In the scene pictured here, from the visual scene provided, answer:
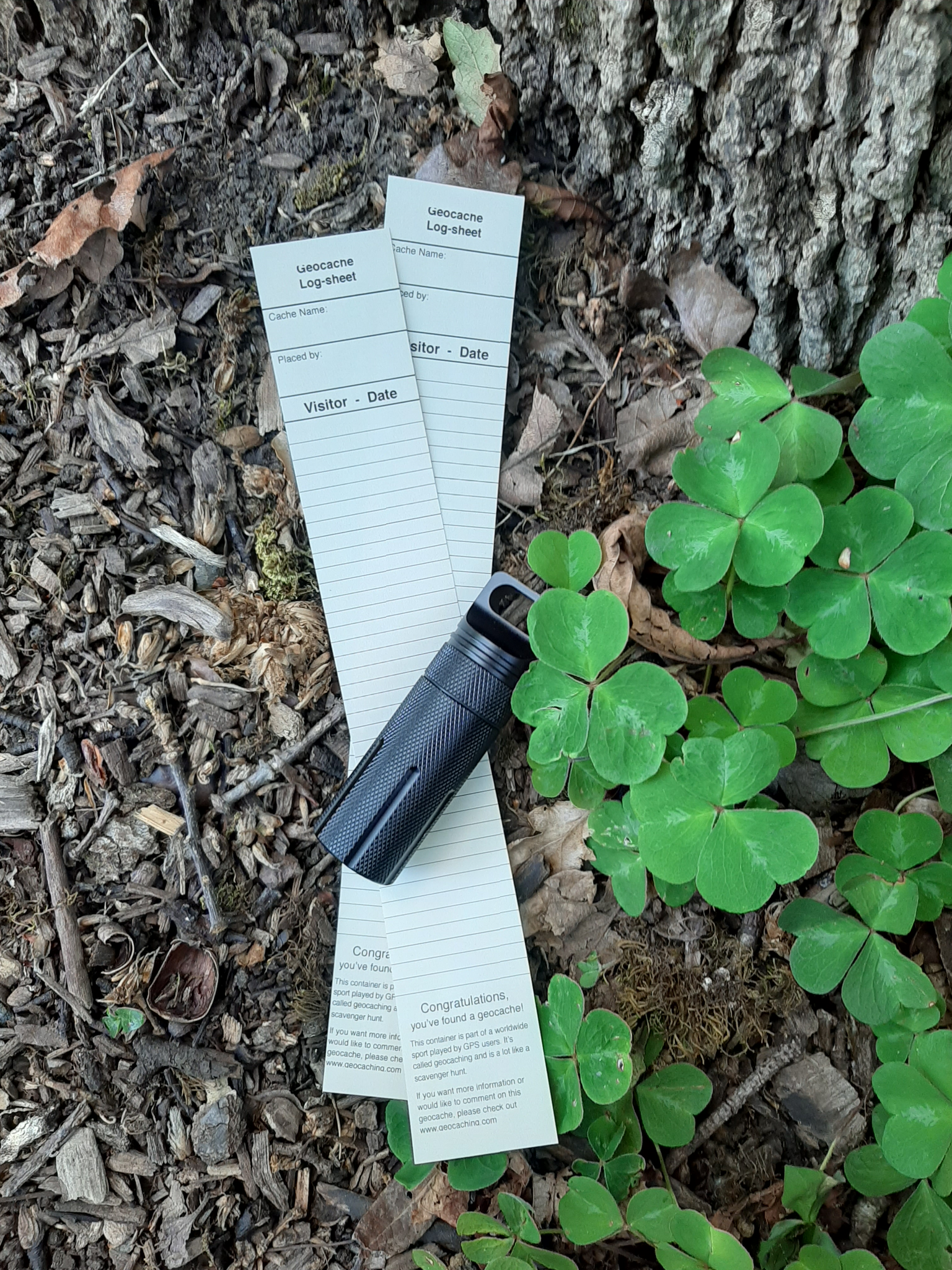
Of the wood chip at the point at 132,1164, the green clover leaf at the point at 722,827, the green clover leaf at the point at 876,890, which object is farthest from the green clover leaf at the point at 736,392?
the wood chip at the point at 132,1164

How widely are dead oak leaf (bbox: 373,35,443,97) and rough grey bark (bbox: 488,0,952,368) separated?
4.8 inches

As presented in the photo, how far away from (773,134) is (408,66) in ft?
2.05

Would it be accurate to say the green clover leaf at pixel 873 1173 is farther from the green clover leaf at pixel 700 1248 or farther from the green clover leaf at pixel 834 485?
the green clover leaf at pixel 834 485

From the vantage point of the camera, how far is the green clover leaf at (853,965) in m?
1.24

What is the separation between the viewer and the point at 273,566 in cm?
146

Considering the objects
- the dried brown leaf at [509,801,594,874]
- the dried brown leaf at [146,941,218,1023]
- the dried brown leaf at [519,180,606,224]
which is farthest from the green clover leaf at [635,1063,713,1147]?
the dried brown leaf at [519,180,606,224]

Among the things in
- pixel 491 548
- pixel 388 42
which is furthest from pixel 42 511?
pixel 388 42

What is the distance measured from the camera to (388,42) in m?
1.42

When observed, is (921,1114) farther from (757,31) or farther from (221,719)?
(757,31)

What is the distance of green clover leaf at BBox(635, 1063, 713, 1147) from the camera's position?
4.32 ft

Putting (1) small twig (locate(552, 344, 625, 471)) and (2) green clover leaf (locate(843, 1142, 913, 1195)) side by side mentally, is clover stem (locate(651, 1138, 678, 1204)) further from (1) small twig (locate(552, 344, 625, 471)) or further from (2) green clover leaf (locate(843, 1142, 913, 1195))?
(1) small twig (locate(552, 344, 625, 471))

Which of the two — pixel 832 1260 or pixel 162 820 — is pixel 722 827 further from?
pixel 162 820

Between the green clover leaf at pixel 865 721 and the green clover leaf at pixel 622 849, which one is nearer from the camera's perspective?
the green clover leaf at pixel 865 721

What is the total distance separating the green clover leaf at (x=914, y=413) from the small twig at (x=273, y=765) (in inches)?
38.5
